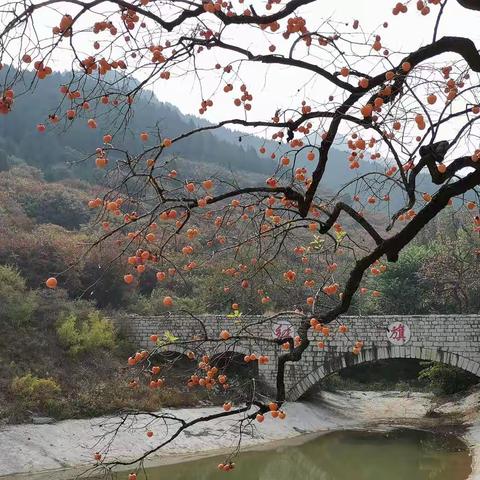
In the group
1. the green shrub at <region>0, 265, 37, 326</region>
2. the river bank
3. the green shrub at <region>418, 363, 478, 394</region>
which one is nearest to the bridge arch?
the river bank

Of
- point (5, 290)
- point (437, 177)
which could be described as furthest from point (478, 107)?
point (5, 290)

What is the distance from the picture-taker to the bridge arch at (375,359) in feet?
54.2

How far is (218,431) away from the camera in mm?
14562

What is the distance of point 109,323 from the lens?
18266 mm

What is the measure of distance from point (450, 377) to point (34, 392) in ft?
47.3

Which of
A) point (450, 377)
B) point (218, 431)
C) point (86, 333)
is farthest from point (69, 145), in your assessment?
point (218, 431)

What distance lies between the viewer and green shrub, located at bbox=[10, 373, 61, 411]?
12.8 metres

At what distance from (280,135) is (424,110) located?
108cm

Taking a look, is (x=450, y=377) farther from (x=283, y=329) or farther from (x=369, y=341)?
(x=283, y=329)

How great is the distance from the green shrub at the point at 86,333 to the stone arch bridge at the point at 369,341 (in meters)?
1.40

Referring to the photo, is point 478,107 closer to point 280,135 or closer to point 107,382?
point 280,135

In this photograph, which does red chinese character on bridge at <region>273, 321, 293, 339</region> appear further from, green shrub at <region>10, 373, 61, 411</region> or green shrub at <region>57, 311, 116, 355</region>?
green shrub at <region>10, 373, 61, 411</region>

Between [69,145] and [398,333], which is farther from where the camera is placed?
[69,145]

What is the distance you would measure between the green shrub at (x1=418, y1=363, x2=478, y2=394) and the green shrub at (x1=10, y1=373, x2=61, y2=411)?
528 inches
